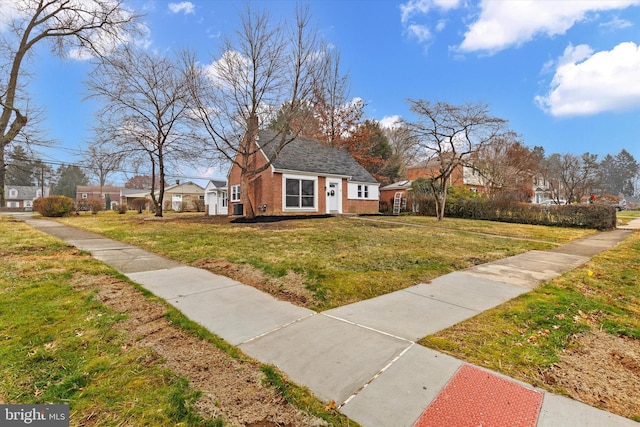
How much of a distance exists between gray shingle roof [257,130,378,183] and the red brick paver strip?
49.0 ft

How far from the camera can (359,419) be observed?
1851 millimetres

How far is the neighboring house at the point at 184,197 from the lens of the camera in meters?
36.6

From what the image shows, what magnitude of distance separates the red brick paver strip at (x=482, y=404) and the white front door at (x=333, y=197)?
17.7m

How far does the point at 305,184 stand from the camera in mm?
18625

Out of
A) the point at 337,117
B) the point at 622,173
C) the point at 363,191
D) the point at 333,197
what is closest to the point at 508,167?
the point at 363,191

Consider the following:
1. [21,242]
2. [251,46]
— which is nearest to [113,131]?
[251,46]

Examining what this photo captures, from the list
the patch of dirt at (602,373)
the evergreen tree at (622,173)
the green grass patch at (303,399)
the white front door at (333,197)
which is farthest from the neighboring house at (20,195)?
the evergreen tree at (622,173)

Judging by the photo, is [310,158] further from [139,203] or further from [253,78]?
[139,203]

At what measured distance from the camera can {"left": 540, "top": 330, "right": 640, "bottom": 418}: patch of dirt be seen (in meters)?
2.06

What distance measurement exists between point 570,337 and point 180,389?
11.9ft

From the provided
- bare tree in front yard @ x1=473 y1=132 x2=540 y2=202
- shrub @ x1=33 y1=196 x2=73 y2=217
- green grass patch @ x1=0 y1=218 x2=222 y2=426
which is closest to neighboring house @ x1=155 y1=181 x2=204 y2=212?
shrub @ x1=33 y1=196 x2=73 y2=217

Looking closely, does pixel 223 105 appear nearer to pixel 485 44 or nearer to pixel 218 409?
pixel 485 44

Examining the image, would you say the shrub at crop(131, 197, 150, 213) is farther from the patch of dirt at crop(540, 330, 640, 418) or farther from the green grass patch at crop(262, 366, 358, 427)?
the patch of dirt at crop(540, 330, 640, 418)

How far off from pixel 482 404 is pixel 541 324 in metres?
1.90
